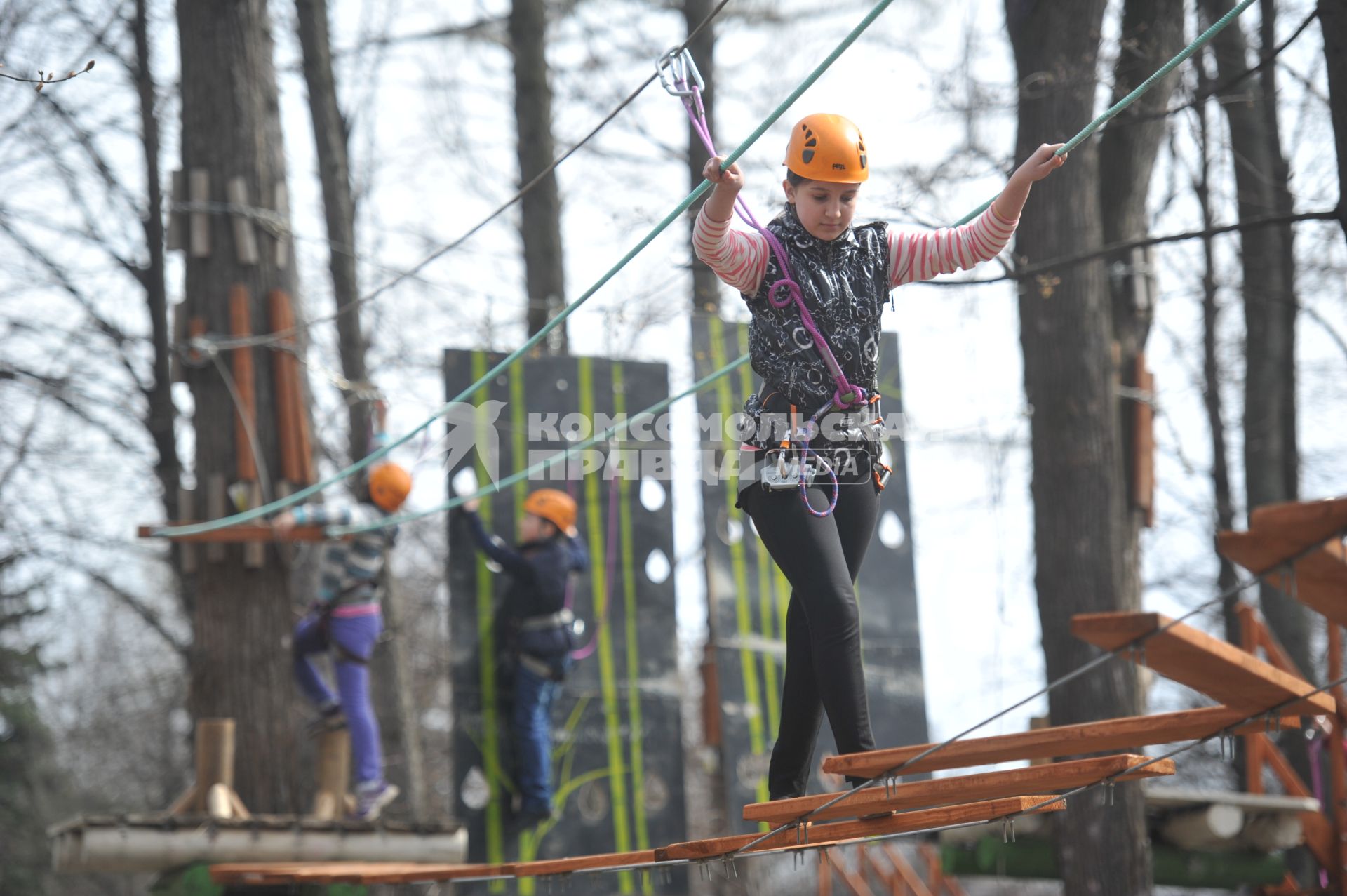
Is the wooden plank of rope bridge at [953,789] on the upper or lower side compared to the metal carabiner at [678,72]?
lower

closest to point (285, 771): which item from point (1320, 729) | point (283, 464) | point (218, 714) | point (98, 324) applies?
point (218, 714)

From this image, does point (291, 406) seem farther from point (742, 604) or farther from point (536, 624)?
point (742, 604)

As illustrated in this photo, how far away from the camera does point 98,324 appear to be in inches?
528

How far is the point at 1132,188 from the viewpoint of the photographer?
8438 mm

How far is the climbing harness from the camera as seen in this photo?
13.1 feet

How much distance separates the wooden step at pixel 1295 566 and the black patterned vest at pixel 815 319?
1.12 meters

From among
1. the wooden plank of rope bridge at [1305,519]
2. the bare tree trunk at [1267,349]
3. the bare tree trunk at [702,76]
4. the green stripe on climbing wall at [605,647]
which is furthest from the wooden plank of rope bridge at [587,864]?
the bare tree trunk at [1267,349]

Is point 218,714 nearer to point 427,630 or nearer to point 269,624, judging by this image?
point 269,624

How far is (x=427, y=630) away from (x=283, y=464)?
14250mm

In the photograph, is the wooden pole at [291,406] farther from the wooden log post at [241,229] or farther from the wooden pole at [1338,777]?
the wooden pole at [1338,777]

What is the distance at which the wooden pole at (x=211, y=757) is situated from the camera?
294 inches

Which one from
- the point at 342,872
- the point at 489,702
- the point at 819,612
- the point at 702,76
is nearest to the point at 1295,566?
the point at 819,612

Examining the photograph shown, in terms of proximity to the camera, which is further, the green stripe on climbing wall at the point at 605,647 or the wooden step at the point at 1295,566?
the green stripe on climbing wall at the point at 605,647

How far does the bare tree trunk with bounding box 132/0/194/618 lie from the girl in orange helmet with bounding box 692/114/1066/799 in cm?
960
